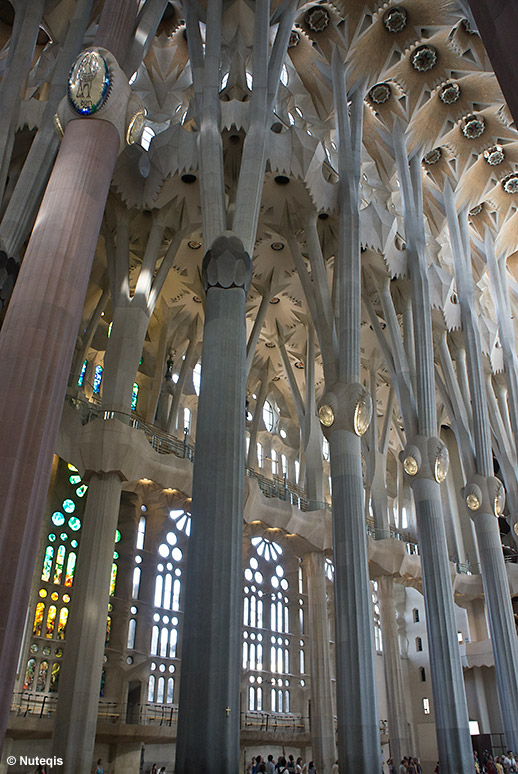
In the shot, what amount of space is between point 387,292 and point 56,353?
13678 millimetres

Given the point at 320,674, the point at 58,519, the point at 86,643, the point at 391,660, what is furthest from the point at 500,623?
the point at 58,519

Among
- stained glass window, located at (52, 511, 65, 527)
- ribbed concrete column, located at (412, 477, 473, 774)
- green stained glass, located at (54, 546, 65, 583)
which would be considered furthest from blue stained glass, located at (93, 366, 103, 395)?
ribbed concrete column, located at (412, 477, 473, 774)

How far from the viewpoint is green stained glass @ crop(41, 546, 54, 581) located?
1751 cm

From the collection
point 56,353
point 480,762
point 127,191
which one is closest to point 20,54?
point 127,191

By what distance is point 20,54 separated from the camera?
47.6 feet

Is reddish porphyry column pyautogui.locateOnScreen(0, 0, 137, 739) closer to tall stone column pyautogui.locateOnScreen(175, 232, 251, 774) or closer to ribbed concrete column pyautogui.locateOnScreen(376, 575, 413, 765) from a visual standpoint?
tall stone column pyautogui.locateOnScreen(175, 232, 251, 774)

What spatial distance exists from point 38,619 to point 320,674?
8.50 metres

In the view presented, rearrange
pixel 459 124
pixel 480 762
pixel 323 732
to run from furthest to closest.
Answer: pixel 459 124 < pixel 480 762 < pixel 323 732

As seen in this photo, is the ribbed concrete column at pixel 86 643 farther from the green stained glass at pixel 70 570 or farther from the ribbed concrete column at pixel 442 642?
the ribbed concrete column at pixel 442 642

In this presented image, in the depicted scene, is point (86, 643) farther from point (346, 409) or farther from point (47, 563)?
point (346, 409)

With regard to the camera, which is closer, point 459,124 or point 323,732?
point 323,732

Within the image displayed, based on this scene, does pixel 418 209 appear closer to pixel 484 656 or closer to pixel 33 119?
pixel 33 119

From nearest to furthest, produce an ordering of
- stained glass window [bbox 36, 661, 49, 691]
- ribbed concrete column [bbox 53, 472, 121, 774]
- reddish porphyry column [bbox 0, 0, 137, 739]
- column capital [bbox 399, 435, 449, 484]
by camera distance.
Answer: reddish porphyry column [bbox 0, 0, 137, 739]
ribbed concrete column [bbox 53, 472, 121, 774]
stained glass window [bbox 36, 661, 49, 691]
column capital [bbox 399, 435, 449, 484]

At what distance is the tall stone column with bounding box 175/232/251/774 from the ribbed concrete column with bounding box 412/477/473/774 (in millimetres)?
8167
